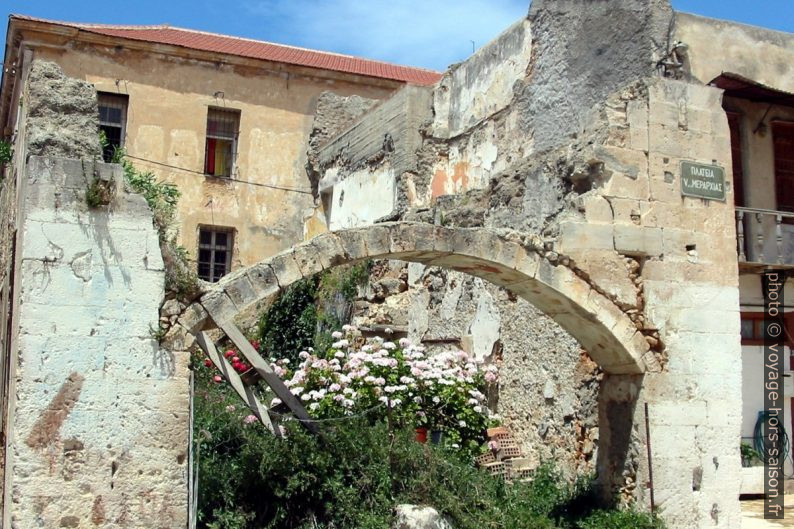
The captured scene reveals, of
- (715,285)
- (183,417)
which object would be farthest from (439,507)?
(715,285)

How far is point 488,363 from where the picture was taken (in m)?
10.8

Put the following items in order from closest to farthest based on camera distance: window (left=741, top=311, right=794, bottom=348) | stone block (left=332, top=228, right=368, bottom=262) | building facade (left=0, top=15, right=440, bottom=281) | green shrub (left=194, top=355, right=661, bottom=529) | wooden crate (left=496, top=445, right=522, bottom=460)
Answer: stone block (left=332, top=228, right=368, bottom=262)
green shrub (left=194, top=355, right=661, bottom=529)
wooden crate (left=496, top=445, right=522, bottom=460)
window (left=741, top=311, right=794, bottom=348)
building facade (left=0, top=15, right=440, bottom=281)

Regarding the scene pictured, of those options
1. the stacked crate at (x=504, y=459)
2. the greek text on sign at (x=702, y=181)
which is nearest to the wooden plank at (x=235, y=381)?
the stacked crate at (x=504, y=459)

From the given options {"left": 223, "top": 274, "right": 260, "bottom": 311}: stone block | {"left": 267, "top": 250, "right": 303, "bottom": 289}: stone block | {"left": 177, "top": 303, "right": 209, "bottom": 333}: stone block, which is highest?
{"left": 267, "top": 250, "right": 303, "bottom": 289}: stone block

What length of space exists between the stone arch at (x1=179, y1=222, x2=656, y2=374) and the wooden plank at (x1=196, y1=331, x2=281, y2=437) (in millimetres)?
409

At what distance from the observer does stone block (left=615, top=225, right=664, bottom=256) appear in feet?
26.1

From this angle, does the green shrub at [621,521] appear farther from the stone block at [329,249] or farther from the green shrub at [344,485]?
the stone block at [329,249]

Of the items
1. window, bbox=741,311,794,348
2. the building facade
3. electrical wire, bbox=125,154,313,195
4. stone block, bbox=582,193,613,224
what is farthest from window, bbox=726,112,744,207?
electrical wire, bbox=125,154,313,195

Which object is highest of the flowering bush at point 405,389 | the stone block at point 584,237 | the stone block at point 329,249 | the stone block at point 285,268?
the stone block at point 584,237

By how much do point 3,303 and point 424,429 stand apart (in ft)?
15.0

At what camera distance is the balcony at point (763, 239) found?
11.4m

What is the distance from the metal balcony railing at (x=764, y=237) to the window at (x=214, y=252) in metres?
11.7

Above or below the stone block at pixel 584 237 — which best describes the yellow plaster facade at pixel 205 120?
above

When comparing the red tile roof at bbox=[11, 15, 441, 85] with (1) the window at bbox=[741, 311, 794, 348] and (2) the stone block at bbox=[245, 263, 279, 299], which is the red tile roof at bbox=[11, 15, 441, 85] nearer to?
(1) the window at bbox=[741, 311, 794, 348]
